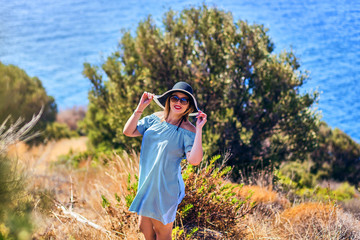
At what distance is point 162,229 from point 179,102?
1.27 m

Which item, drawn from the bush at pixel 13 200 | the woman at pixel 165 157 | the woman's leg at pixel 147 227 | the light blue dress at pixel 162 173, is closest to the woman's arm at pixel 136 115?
the woman at pixel 165 157

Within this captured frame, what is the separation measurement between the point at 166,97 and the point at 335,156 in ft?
57.9

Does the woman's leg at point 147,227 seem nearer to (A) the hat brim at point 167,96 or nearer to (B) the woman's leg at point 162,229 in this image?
(B) the woman's leg at point 162,229

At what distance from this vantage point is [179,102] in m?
3.40

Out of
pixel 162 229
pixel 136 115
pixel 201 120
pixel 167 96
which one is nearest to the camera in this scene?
pixel 201 120

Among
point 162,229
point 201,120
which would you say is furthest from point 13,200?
point 201,120

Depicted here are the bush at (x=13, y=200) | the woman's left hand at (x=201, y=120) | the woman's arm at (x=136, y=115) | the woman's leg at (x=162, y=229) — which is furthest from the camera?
the woman's arm at (x=136, y=115)

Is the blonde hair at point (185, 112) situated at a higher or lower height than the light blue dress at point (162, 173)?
higher

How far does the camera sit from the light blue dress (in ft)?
10.6

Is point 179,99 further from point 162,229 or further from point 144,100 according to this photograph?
point 162,229

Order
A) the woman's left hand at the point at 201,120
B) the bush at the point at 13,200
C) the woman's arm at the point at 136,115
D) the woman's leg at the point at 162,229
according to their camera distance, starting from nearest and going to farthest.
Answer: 1. the bush at the point at 13,200
2. the woman's left hand at the point at 201,120
3. the woman's leg at the point at 162,229
4. the woman's arm at the point at 136,115

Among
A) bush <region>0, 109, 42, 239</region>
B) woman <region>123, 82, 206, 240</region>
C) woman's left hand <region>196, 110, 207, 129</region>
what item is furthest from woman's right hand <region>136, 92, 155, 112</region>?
bush <region>0, 109, 42, 239</region>

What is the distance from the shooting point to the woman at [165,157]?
3.21m

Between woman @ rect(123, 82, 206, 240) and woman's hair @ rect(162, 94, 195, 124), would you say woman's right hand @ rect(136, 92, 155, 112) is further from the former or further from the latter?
A: woman's hair @ rect(162, 94, 195, 124)
